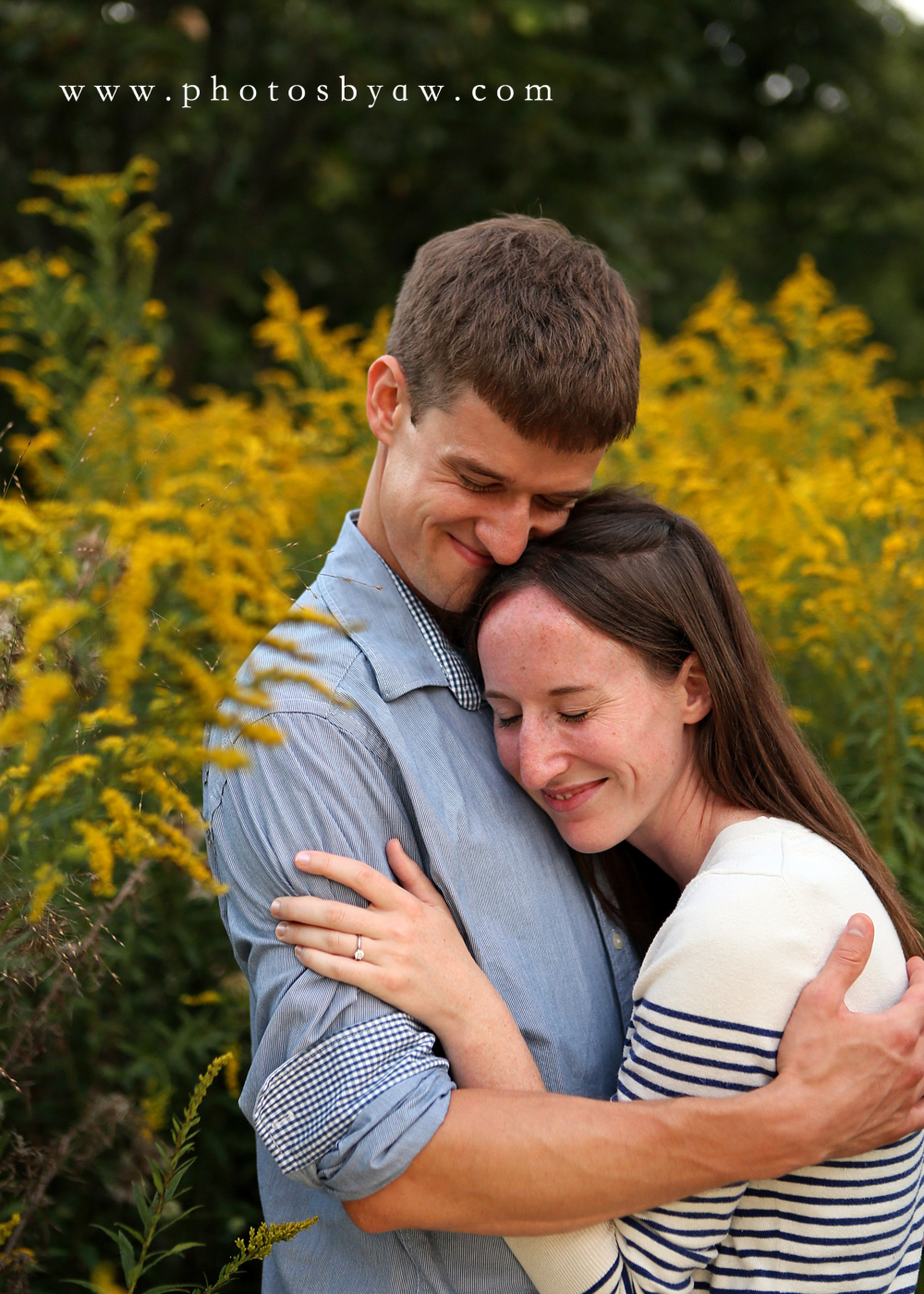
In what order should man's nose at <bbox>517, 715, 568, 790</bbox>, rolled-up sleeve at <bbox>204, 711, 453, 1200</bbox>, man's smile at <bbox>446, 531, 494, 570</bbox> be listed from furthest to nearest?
man's smile at <bbox>446, 531, 494, 570</bbox>
man's nose at <bbox>517, 715, 568, 790</bbox>
rolled-up sleeve at <bbox>204, 711, 453, 1200</bbox>

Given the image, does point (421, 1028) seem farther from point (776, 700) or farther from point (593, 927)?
point (776, 700)

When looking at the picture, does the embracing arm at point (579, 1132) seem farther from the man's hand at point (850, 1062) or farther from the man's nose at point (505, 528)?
the man's nose at point (505, 528)

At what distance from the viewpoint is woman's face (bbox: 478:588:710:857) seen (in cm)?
149

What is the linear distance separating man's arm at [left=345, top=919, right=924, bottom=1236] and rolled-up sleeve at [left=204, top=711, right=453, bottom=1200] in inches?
1.8

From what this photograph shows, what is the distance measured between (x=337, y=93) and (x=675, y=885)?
648cm

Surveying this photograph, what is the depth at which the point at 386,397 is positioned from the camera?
5.40ft

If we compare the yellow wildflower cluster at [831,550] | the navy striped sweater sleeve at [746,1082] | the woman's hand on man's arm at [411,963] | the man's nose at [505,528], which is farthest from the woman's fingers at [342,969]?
the yellow wildflower cluster at [831,550]

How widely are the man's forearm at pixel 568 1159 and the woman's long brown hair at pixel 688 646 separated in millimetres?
447

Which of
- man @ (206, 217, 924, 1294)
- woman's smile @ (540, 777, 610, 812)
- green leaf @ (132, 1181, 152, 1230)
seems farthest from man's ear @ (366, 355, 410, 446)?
green leaf @ (132, 1181, 152, 1230)

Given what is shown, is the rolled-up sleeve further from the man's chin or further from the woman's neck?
the woman's neck

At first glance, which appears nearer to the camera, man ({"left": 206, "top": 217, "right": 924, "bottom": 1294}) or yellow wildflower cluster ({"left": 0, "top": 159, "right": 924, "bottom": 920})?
yellow wildflower cluster ({"left": 0, "top": 159, "right": 924, "bottom": 920})

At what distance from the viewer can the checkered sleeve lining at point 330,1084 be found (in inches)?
46.6

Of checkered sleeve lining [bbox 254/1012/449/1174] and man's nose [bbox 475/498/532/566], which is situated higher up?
man's nose [bbox 475/498/532/566]

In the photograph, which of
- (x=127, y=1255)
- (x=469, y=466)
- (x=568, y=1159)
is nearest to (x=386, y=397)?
(x=469, y=466)
